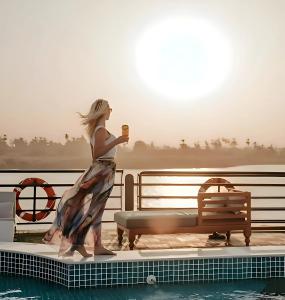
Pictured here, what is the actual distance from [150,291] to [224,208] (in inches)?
70.7

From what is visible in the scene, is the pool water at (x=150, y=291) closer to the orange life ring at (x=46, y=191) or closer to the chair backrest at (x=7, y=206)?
the chair backrest at (x=7, y=206)

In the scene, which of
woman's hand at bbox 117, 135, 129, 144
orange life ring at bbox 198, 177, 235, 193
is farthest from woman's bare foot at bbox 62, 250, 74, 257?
orange life ring at bbox 198, 177, 235, 193

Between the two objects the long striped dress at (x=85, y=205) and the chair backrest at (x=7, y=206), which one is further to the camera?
the chair backrest at (x=7, y=206)

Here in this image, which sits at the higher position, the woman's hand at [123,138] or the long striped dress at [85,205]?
the woman's hand at [123,138]

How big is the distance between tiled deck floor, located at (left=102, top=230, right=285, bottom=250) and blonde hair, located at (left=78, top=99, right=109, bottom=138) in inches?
71.2

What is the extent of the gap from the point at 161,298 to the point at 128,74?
9.17 meters

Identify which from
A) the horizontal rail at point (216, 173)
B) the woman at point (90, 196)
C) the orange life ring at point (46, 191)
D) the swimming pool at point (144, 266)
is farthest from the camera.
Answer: the horizontal rail at point (216, 173)

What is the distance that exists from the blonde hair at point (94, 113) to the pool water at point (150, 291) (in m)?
1.38

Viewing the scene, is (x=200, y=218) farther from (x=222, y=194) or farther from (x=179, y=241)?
(x=179, y=241)

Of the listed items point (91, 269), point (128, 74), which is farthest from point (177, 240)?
point (128, 74)

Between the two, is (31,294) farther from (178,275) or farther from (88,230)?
(178,275)

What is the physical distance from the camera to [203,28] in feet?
38.8

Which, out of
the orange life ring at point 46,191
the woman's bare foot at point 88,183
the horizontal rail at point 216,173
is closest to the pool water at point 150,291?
the woman's bare foot at point 88,183

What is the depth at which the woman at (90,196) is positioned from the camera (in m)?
4.98
